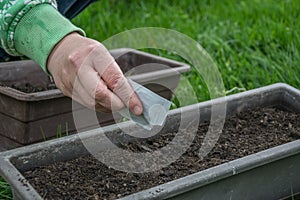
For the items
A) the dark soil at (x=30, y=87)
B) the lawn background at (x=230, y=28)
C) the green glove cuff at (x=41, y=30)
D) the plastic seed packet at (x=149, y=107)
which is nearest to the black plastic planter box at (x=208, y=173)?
the plastic seed packet at (x=149, y=107)

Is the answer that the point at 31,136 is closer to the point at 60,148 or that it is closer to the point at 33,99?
the point at 33,99

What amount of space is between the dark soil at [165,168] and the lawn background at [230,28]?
1.58ft

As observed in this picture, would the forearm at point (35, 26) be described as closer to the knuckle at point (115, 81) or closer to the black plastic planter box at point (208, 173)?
the knuckle at point (115, 81)

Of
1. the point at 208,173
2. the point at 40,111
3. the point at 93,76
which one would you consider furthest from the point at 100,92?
the point at 40,111

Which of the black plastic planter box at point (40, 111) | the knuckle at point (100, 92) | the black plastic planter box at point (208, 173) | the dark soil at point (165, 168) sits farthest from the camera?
the black plastic planter box at point (40, 111)

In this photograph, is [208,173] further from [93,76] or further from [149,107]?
[93,76]

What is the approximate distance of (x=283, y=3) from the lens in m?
3.01

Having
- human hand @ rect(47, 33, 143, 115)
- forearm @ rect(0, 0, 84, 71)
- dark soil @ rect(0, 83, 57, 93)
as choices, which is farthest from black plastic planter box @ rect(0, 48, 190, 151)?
human hand @ rect(47, 33, 143, 115)

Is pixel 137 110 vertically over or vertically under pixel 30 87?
over

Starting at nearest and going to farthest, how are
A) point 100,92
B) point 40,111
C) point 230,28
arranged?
point 100,92, point 40,111, point 230,28

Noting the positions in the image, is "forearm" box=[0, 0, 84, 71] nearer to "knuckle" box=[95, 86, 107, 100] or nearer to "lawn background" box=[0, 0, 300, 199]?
"knuckle" box=[95, 86, 107, 100]

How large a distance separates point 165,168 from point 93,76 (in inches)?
16.2

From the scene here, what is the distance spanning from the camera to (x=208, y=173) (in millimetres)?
1255

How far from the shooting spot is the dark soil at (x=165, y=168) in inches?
52.4
